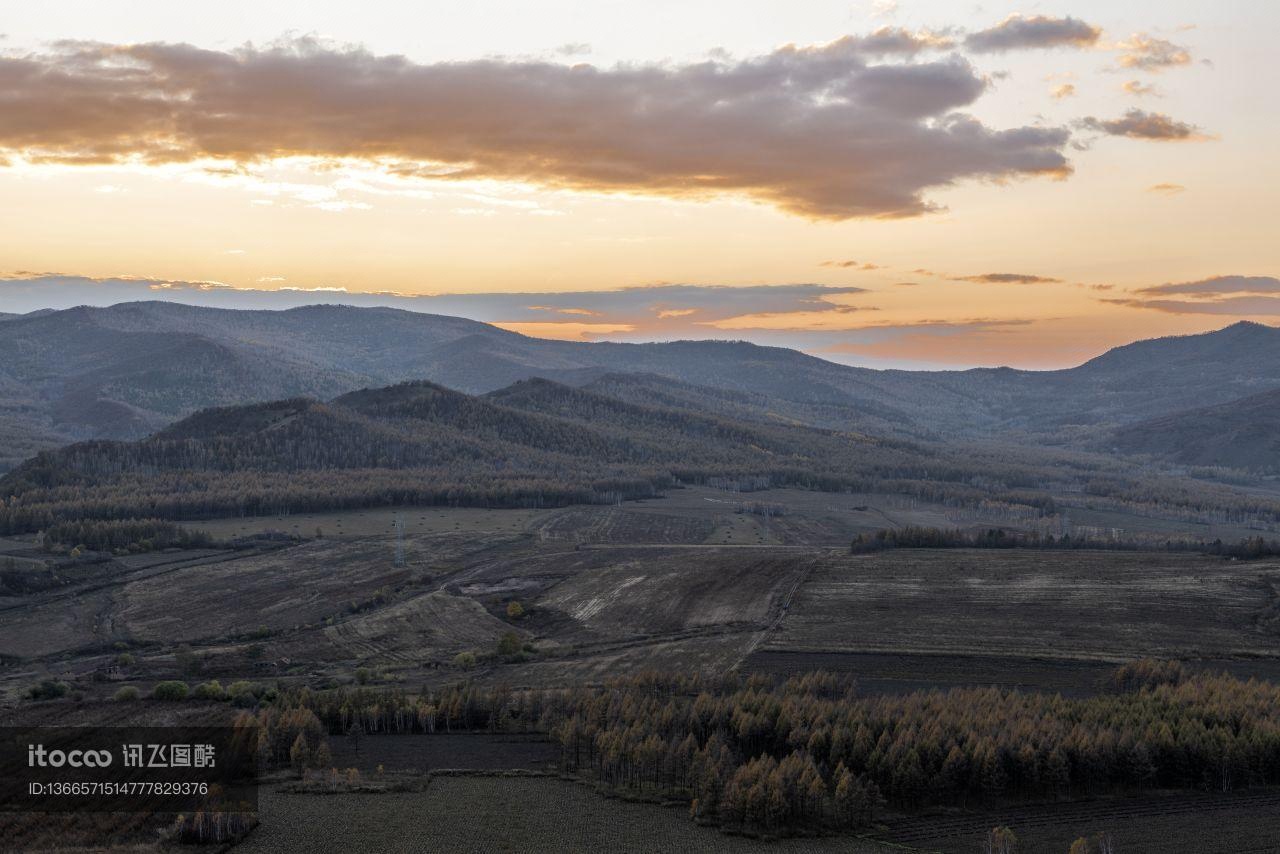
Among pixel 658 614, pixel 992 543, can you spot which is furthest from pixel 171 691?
pixel 992 543

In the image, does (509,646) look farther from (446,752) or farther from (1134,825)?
(1134,825)

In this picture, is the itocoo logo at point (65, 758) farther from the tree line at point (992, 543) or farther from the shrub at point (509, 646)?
the tree line at point (992, 543)

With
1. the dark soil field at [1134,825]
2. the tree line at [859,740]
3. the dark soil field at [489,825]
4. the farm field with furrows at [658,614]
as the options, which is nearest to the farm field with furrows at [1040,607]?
the farm field with furrows at [658,614]

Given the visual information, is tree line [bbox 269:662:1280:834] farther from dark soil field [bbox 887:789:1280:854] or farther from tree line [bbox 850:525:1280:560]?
tree line [bbox 850:525:1280:560]

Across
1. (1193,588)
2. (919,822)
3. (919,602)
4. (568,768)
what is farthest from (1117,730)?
(1193,588)

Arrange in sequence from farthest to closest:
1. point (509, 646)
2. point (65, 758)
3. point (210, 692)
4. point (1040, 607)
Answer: point (1040, 607) < point (509, 646) < point (210, 692) < point (65, 758)

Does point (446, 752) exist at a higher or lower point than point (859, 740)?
lower
